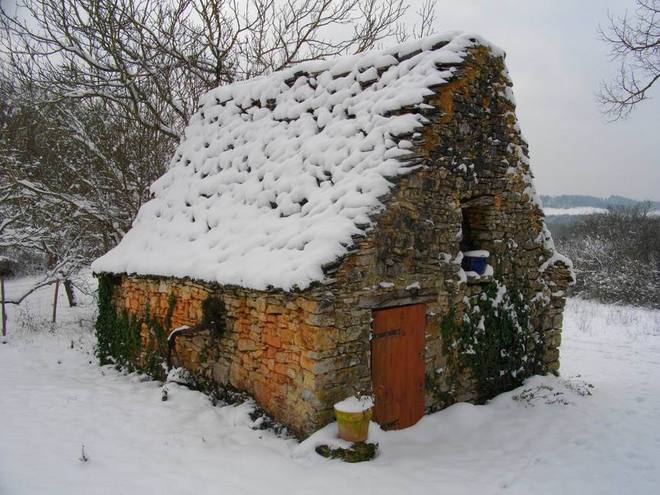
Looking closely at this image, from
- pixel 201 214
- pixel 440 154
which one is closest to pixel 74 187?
pixel 201 214

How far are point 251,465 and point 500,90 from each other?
6.08 metres

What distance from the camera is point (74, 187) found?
12.7 metres

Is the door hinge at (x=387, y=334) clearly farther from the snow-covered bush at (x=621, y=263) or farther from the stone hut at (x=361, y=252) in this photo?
the snow-covered bush at (x=621, y=263)

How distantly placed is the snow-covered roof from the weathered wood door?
130cm

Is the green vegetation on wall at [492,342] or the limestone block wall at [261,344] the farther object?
the green vegetation on wall at [492,342]

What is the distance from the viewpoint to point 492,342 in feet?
23.6

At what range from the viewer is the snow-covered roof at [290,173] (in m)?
5.60

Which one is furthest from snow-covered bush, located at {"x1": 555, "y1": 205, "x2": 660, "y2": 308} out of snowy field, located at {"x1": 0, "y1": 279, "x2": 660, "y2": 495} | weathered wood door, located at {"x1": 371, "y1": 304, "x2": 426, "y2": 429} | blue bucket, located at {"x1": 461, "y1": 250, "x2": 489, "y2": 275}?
weathered wood door, located at {"x1": 371, "y1": 304, "x2": 426, "y2": 429}

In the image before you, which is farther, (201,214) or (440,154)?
(201,214)

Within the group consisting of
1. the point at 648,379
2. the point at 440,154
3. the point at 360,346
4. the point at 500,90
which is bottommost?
the point at 648,379

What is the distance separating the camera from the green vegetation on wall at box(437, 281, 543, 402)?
22.0 ft

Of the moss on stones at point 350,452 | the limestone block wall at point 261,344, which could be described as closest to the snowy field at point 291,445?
the moss on stones at point 350,452

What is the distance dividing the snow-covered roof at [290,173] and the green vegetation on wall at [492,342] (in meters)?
2.27

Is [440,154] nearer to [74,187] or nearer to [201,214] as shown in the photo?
[201,214]
